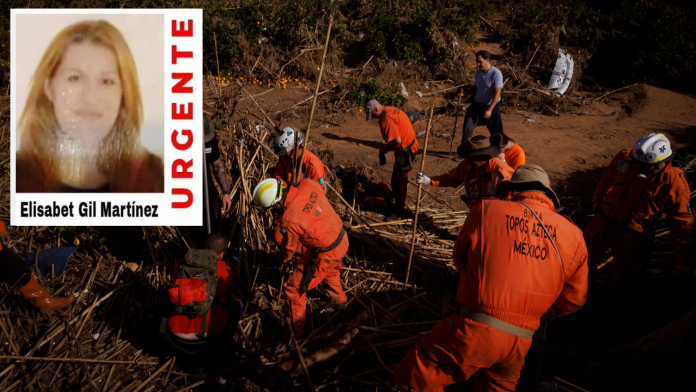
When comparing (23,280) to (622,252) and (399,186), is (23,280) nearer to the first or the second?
(399,186)

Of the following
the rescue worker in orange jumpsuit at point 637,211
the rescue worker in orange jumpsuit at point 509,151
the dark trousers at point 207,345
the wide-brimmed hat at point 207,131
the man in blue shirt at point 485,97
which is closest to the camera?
the dark trousers at point 207,345

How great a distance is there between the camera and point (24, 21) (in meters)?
3.54

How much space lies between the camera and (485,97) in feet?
24.9

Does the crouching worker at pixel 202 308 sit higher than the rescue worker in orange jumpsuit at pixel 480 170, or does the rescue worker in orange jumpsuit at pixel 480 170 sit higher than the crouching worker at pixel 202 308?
the rescue worker in orange jumpsuit at pixel 480 170

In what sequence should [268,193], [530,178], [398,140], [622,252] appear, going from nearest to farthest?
1. [530,178]
2. [268,193]
3. [622,252]
4. [398,140]

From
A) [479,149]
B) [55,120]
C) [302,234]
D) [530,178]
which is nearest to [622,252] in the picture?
[479,149]

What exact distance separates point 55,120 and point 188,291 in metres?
1.89

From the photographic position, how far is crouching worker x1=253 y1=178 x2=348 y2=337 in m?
3.81

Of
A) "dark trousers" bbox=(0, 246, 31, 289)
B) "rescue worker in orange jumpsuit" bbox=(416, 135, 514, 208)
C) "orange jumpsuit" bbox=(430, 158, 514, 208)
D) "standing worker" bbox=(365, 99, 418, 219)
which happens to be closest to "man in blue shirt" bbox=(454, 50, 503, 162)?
"standing worker" bbox=(365, 99, 418, 219)

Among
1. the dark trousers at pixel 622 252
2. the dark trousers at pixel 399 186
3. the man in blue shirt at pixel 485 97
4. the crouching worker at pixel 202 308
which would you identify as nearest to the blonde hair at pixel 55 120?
the crouching worker at pixel 202 308

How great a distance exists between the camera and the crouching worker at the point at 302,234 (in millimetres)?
3814

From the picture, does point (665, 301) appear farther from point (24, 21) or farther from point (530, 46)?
point (530, 46)

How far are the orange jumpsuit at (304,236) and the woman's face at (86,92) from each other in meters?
1.72

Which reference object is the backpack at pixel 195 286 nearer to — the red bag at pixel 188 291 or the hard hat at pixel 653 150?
the red bag at pixel 188 291
